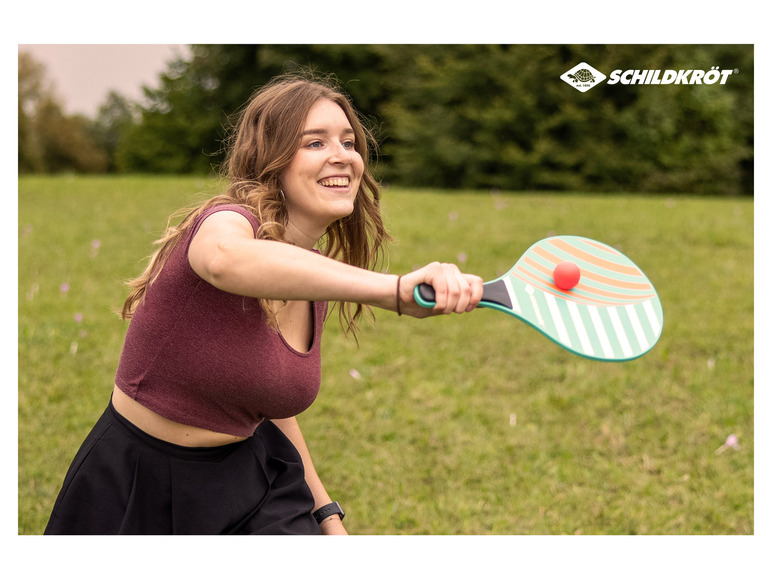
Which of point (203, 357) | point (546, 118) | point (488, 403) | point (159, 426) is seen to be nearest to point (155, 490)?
point (159, 426)

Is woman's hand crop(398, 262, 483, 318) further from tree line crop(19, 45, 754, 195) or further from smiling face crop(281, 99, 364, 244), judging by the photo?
tree line crop(19, 45, 754, 195)

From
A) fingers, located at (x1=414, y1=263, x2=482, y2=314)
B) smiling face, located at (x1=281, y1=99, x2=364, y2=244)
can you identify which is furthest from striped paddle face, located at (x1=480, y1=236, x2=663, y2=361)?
smiling face, located at (x1=281, y1=99, x2=364, y2=244)

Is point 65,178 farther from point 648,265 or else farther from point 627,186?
point 627,186

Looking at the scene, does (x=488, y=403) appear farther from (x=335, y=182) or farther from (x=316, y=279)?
(x=316, y=279)

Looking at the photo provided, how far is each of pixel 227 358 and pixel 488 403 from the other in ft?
10.2

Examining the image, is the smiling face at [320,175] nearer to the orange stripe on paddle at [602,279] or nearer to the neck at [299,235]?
the neck at [299,235]

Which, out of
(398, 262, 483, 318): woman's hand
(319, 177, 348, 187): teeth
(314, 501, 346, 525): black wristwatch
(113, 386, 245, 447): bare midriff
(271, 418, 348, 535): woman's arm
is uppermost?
Answer: (319, 177, 348, 187): teeth

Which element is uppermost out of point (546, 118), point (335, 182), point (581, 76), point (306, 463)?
point (546, 118)

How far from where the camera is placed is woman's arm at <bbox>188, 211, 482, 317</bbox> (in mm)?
1599

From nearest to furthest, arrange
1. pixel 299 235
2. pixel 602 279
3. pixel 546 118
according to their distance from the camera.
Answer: pixel 602 279 → pixel 299 235 → pixel 546 118

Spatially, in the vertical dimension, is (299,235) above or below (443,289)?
above

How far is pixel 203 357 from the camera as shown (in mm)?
1982

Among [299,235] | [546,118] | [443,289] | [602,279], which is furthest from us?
[546,118]

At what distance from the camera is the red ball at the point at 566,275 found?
75.4 inches
